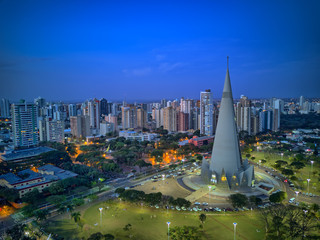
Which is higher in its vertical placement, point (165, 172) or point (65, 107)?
point (65, 107)

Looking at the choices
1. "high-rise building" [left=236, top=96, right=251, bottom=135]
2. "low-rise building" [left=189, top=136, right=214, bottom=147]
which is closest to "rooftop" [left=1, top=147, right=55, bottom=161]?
"low-rise building" [left=189, top=136, right=214, bottom=147]

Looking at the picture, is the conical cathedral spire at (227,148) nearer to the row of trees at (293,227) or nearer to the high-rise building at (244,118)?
the row of trees at (293,227)

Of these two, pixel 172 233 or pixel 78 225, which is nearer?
pixel 172 233

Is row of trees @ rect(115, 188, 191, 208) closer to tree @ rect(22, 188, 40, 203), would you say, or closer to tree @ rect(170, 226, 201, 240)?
tree @ rect(170, 226, 201, 240)

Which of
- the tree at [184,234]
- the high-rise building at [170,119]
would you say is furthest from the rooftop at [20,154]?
the high-rise building at [170,119]

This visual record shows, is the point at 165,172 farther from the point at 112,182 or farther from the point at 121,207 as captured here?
the point at 121,207

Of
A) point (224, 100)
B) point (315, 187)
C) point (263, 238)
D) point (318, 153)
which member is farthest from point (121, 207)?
point (318, 153)
